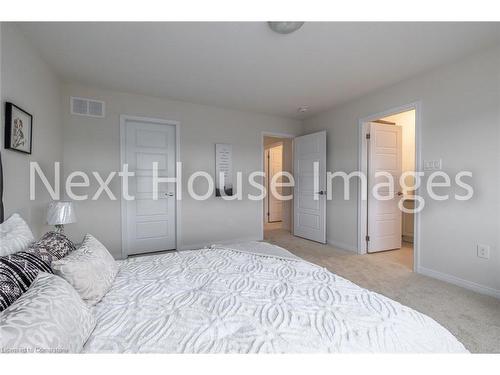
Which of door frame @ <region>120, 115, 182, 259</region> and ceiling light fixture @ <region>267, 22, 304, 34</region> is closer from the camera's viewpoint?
ceiling light fixture @ <region>267, 22, 304, 34</region>

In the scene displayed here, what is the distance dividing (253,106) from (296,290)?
3344mm

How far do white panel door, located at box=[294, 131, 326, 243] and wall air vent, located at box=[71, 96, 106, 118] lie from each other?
3302 millimetres

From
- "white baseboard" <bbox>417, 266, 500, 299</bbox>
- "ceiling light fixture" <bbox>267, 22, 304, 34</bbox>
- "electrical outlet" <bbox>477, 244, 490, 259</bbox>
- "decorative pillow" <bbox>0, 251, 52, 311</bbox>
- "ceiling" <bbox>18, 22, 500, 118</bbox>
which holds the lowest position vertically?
"white baseboard" <bbox>417, 266, 500, 299</bbox>

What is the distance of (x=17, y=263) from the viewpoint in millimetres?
986

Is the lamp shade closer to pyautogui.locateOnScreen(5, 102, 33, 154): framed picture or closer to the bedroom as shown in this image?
the bedroom

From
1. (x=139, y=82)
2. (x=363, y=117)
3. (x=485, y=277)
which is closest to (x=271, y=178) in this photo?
(x=363, y=117)

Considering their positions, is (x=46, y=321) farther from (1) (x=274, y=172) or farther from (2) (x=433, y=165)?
(1) (x=274, y=172)

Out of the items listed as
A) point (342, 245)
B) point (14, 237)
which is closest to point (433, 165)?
point (342, 245)

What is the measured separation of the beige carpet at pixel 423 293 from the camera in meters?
1.69

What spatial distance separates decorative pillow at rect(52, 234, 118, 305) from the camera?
1.06 metres

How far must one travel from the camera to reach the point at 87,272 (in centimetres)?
112

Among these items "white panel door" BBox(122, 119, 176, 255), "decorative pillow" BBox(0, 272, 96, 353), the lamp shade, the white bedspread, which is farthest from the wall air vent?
"decorative pillow" BBox(0, 272, 96, 353)

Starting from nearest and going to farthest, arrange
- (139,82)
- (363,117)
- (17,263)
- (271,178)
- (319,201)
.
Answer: (17,263) < (139,82) < (363,117) < (319,201) < (271,178)
